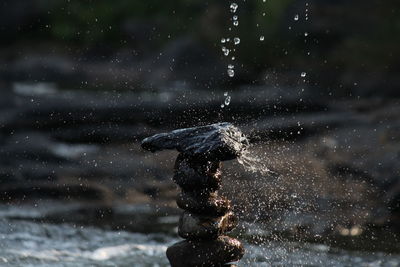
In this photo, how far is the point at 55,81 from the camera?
14.9 m

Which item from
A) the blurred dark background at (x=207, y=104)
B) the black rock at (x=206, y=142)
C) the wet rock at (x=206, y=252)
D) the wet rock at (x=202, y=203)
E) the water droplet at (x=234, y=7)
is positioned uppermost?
the water droplet at (x=234, y=7)

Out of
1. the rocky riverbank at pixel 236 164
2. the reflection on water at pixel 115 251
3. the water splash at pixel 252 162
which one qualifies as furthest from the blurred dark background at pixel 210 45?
the reflection on water at pixel 115 251

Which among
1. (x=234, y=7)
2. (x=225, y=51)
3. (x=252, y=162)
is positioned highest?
(x=234, y=7)

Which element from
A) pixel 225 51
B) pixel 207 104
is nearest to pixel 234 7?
pixel 225 51

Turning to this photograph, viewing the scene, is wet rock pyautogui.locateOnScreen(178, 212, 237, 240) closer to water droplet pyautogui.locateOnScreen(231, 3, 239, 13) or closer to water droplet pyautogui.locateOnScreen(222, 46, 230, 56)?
water droplet pyautogui.locateOnScreen(222, 46, 230, 56)

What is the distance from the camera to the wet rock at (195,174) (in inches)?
157

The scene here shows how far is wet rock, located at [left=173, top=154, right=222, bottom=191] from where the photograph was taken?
3.98 meters

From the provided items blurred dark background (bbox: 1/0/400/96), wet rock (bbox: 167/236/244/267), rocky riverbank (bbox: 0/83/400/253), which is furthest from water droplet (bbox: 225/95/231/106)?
wet rock (bbox: 167/236/244/267)

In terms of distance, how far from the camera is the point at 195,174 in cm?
398

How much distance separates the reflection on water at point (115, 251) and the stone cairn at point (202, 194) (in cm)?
121

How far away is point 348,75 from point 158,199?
23.4ft

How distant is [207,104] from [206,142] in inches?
329

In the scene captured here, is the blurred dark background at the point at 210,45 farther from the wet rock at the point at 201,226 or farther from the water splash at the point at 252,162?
the wet rock at the point at 201,226

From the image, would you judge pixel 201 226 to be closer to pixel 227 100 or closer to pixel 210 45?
pixel 227 100
